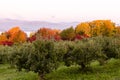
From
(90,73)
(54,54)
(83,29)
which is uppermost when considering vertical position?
(54,54)

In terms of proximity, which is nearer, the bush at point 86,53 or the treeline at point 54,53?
the treeline at point 54,53

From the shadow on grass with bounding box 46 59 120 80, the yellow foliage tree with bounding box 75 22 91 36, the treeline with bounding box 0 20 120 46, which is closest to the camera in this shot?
the shadow on grass with bounding box 46 59 120 80

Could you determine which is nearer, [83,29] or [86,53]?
[86,53]

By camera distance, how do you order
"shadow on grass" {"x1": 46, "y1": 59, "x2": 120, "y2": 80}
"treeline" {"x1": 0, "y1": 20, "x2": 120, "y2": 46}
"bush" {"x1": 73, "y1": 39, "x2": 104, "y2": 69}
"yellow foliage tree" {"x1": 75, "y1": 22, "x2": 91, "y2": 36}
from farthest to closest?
"yellow foliage tree" {"x1": 75, "y1": 22, "x2": 91, "y2": 36}
"treeline" {"x1": 0, "y1": 20, "x2": 120, "y2": 46}
"bush" {"x1": 73, "y1": 39, "x2": 104, "y2": 69}
"shadow on grass" {"x1": 46, "y1": 59, "x2": 120, "y2": 80}

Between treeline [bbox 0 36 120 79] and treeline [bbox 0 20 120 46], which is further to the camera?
treeline [bbox 0 20 120 46]

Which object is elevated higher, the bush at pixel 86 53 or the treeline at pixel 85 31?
the bush at pixel 86 53

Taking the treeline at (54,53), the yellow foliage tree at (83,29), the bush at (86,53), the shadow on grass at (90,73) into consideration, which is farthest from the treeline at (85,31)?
the bush at (86,53)

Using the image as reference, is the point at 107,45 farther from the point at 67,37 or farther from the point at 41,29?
the point at 41,29

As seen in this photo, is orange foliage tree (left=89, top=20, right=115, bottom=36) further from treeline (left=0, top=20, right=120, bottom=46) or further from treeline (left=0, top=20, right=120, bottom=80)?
treeline (left=0, top=20, right=120, bottom=80)

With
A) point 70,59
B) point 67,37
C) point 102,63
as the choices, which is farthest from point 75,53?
point 67,37

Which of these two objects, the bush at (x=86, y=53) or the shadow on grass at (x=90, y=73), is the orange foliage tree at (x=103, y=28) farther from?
the bush at (x=86, y=53)

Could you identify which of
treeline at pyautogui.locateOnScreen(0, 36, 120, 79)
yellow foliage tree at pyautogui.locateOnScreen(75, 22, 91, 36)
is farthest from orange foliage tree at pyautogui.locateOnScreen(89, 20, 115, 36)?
treeline at pyautogui.locateOnScreen(0, 36, 120, 79)

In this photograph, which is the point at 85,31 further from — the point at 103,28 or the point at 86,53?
the point at 86,53

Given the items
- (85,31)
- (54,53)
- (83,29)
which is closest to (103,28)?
(85,31)
